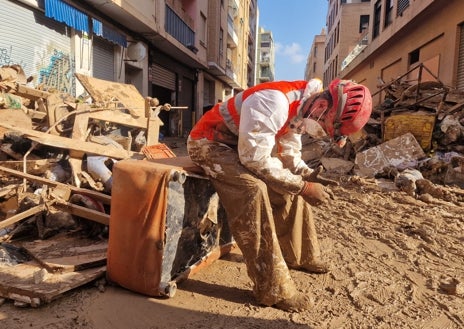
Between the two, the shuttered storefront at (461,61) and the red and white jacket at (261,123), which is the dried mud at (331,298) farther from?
the shuttered storefront at (461,61)

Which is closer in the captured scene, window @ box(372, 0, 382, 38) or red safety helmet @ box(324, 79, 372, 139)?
red safety helmet @ box(324, 79, 372, 139)

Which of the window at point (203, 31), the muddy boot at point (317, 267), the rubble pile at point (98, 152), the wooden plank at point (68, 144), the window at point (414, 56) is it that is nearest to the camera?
the muddy boot at point (317, 267)

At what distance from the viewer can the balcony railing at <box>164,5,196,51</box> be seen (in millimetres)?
14227

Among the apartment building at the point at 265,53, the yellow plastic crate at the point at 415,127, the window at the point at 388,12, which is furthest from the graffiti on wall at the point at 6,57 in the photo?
the apartment building at the point at 265,53

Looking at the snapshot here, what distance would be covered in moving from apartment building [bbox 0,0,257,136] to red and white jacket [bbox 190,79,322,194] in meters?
5.82

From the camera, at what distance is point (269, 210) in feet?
7.64

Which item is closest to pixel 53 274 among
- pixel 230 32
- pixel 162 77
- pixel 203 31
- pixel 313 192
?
pixel 313 192

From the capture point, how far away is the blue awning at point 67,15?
8109mm

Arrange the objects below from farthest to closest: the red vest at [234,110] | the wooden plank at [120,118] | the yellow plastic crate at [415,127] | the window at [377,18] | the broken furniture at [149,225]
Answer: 1. the window at [377,18]
2. the yellow plastic crate at [415,127]
3. the wooden plank at [120,118]
4. the red vest at [234,110]
5. the broken furniture at [149,225]

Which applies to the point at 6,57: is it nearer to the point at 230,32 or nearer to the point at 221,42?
the point at 221,42

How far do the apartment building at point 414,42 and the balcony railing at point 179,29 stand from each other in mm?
8380

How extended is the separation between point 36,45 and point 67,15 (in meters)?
1.13

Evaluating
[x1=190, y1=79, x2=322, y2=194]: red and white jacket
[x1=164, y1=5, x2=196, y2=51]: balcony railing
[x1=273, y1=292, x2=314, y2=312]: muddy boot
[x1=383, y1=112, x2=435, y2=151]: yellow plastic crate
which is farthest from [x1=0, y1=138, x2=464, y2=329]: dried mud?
[x1=164, y1=5, x2=196, y2=51]: balcony railing

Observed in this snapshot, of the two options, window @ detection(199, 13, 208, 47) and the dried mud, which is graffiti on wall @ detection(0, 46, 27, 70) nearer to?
the dried mud
